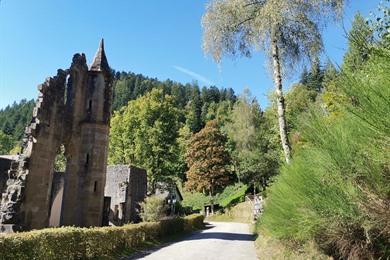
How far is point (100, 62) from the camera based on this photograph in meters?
29.1

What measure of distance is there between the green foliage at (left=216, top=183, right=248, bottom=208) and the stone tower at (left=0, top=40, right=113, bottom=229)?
1315 inches

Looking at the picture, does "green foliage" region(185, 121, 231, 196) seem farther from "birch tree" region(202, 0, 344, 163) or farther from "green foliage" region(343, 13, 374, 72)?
"green foliage" region(343, 13, 374, 72)

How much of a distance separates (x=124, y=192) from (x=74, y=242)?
22757 mm

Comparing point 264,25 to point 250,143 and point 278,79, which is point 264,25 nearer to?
point 278,79

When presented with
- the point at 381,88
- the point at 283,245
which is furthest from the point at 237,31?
the point at 381,88

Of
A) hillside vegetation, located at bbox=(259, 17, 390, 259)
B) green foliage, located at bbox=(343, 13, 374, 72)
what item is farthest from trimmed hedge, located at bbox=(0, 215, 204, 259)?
green foliage, located at bbox=(343, 13, 374, 72)

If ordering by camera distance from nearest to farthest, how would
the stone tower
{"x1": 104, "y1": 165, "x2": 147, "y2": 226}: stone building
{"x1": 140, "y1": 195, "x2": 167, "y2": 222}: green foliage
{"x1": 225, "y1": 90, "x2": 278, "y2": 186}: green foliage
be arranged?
the stone tower → {"x1": 140, "y1": 195, "x2": 167, "y2": 222}: green foliage → {"x1": 104, "y1": 165, "x2": 147, "y2": 226}: stone building → {"x1": 225, "y1": 90, "x2": 278, "y2": 186}: green foliage

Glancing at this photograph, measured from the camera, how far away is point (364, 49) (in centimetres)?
367

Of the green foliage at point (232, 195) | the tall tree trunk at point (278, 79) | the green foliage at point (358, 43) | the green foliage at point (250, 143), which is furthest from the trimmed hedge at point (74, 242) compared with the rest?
the green foliage at point (232, 195)

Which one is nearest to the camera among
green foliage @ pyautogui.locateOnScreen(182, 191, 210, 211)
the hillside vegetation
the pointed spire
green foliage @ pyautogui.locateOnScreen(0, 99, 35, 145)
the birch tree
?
the hillside vegetation

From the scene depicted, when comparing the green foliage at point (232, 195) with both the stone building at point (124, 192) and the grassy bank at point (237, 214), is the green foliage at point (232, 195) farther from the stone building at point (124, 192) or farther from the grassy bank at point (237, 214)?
the stone building at point (124, 192)

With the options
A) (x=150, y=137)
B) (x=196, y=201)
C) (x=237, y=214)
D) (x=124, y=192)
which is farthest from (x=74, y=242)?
(x=196, y=201)

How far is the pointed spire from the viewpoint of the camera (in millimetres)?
28789

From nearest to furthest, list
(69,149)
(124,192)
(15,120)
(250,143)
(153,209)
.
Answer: (69,149) < (153,209) < (124,192) < (250,143) < (15,120)
